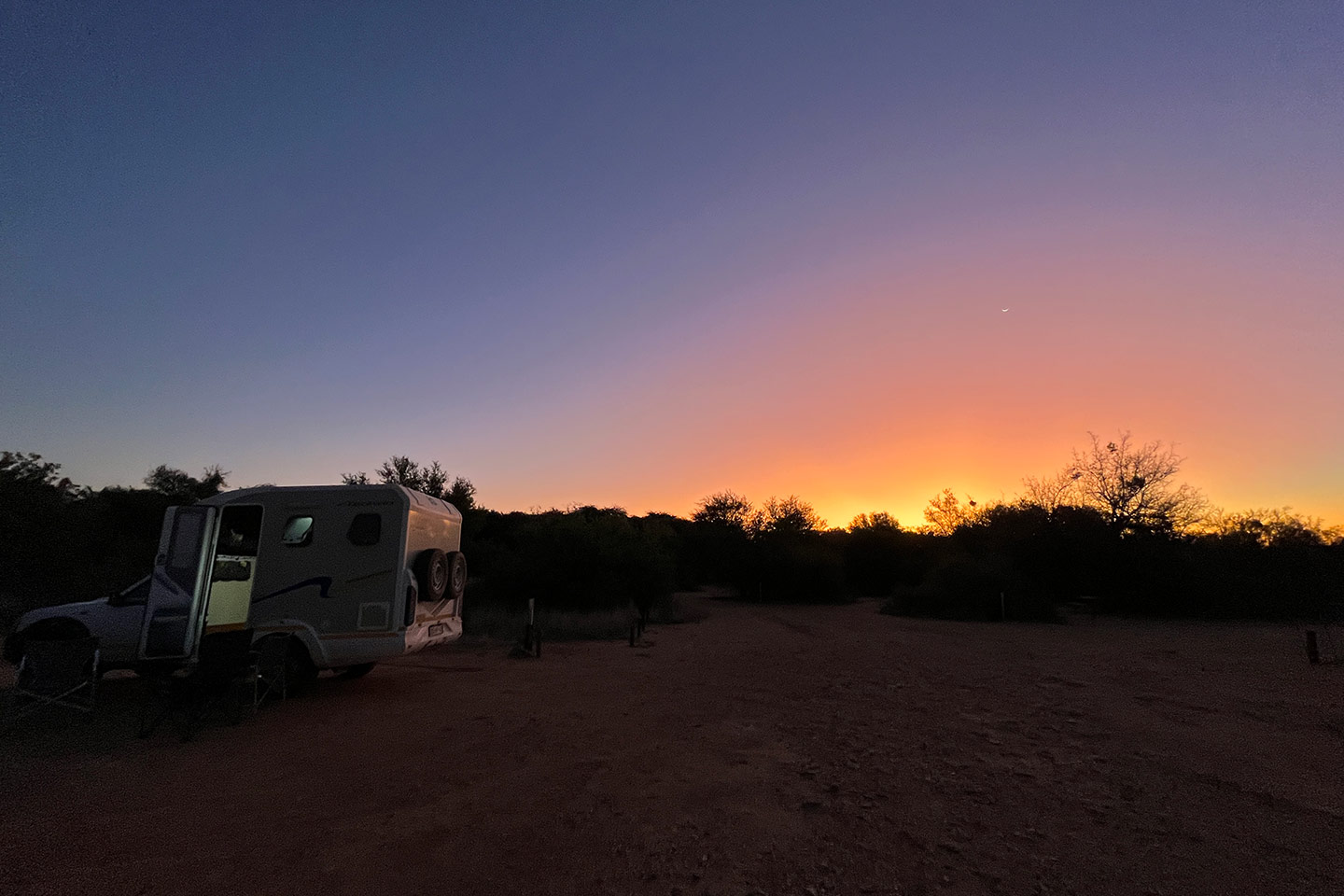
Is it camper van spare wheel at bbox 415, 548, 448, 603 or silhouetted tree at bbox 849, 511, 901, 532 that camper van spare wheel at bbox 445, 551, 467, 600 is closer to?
camper van spare wheel at bbox 415, 548, 448, 603

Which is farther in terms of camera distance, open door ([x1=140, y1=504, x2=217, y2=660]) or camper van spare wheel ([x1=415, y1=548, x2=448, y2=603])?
camper van spare wheel ([x1=415, y1=548, x2=448, y2=603])

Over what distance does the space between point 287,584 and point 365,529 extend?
3.89 ft

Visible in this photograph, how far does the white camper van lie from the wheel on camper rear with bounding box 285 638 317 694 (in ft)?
0.07

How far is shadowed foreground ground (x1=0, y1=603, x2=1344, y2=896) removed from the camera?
3.68 meters

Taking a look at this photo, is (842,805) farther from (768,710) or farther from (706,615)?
(706,615)

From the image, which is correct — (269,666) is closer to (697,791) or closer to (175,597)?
(175,597)

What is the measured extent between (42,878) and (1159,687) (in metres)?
12.0

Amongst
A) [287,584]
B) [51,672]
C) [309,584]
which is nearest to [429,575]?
[309,584]

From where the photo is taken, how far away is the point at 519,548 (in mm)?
21750

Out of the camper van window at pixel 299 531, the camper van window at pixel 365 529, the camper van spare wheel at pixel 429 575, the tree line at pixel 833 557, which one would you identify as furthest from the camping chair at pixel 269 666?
the tree line at pixel 833 557

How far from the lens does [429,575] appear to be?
28.7ft

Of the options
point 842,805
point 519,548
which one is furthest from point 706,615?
point 842,805

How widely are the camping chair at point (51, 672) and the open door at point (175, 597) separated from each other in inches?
22.7

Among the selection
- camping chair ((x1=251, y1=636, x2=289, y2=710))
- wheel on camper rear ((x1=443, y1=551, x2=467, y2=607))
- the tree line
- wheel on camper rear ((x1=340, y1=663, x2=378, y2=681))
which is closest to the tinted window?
camping chair ((x1=251, y1=636, x2=289, y2=710))
